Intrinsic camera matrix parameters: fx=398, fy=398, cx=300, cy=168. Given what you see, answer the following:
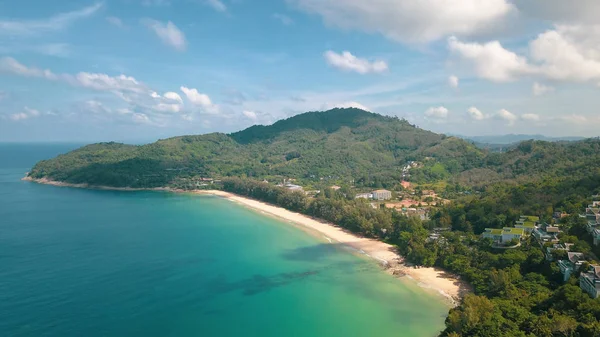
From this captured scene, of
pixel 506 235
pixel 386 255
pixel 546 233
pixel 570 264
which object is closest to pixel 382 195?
pixel 386 255

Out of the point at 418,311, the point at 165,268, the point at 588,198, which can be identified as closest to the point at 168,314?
the point at 165,268

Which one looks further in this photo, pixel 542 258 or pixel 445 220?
pixel 445 220

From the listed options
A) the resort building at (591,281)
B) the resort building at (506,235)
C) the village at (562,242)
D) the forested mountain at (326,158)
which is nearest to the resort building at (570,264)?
the village at (562,242)

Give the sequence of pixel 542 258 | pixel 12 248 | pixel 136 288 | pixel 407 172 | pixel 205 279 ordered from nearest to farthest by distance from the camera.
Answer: pixel 542 258
pixel 136 288
pixel 205 279
pixel 12 248
pixel 407 172

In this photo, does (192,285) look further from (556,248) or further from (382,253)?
(556,248)

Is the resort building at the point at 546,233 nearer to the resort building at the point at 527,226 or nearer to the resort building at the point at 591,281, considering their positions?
the resort building at the point at 527,226

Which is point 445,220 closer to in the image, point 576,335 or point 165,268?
point 576,335
